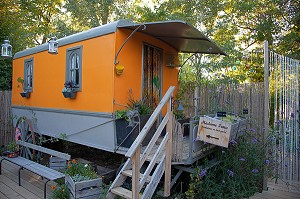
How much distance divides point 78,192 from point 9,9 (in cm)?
884

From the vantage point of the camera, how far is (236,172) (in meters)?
4.50

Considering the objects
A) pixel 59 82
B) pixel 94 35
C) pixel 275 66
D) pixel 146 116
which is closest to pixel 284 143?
pixel 275 66

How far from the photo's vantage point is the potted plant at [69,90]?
17.6 feet

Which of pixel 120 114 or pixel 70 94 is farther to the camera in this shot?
pixel 70 94

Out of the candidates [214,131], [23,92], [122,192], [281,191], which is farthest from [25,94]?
[281,191]

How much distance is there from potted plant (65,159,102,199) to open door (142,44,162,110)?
1.81 m

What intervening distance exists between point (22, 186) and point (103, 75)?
2.72 m

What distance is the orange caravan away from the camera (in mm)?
4535

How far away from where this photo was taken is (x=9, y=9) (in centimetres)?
1004

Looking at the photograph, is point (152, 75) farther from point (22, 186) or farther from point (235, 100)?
point (22, 186)

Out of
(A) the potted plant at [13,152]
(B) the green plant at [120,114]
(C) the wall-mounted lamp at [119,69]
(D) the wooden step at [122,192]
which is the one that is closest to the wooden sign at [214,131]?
(D) the wooden step at [122,192]

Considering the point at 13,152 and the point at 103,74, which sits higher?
the point at 103,74

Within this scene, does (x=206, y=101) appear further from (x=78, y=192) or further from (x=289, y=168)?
(x=78, y=192)

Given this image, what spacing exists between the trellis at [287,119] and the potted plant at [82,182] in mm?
3254
